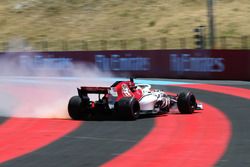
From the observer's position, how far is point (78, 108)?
42.1 feet

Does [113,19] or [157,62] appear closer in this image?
[157,62]

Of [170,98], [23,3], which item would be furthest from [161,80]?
[23,3]

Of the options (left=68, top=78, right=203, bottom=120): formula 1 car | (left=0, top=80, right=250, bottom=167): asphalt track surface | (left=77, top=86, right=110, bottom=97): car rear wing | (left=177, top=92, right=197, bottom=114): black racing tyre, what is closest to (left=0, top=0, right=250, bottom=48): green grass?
(left=177, top=92, right=197, bottom=114): black racing tyre

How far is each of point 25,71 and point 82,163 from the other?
101 ft

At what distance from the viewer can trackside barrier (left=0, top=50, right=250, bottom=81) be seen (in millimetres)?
27422

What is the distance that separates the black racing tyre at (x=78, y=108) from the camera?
1278cm

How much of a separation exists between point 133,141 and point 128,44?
122ft

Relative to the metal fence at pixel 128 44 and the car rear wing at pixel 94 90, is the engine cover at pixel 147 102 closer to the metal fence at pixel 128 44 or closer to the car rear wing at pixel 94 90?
the car rear wing at pixel 94 90

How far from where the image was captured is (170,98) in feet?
46.1

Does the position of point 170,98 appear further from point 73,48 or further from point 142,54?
point 73,48

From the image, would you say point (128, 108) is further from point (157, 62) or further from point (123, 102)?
point (157, 62)

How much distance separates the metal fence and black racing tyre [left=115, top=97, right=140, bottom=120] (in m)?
27.6

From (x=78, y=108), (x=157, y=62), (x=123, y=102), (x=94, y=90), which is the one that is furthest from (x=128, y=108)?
(x=157, y=62)

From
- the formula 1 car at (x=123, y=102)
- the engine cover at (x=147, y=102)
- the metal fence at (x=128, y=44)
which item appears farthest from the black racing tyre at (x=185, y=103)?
the metal fence at (x=128, y=44)
